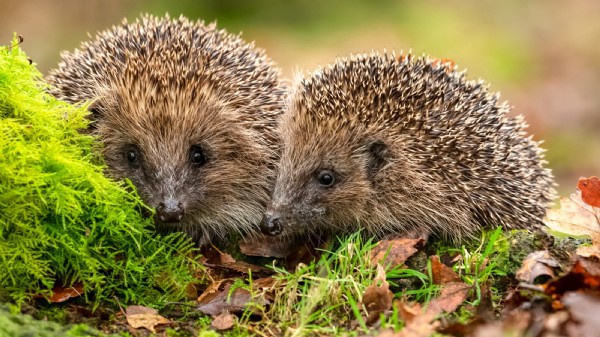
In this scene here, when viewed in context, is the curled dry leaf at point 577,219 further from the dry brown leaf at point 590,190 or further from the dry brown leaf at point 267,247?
the dry brown leaf at point 267,247

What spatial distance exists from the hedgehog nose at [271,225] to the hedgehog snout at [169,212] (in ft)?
1.53

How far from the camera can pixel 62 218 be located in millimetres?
3773

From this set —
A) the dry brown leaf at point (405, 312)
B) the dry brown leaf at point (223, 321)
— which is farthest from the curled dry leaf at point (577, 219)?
the dry brown leaf at point (223, 321)

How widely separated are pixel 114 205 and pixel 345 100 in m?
1.48

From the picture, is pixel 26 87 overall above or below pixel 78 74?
below

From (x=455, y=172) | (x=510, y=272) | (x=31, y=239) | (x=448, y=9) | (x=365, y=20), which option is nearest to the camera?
(x=31, y=239)

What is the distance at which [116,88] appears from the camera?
15.9 feet

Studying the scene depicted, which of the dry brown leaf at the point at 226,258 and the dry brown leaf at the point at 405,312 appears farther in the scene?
the dry brown leaf at the point at 226,258

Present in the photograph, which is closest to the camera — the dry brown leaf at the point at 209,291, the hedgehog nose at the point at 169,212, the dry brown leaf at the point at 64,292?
the dry brown leaf at the point at 64,292

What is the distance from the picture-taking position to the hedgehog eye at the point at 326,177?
191 inches

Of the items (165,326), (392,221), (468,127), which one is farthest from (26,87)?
(468,127)

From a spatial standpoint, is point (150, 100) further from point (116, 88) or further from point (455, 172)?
point (455, 172)

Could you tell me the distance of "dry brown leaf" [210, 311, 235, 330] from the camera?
12.4 feet

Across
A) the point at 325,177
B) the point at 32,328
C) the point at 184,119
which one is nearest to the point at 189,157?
the point at 184,119
